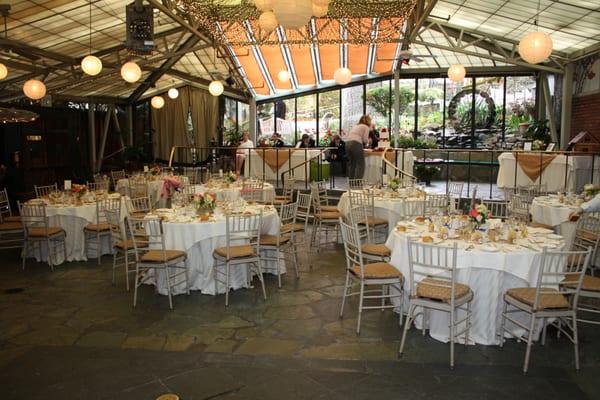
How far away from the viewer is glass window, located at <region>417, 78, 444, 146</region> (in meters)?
17.4

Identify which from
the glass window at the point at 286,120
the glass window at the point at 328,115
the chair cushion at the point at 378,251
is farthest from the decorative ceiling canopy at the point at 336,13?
the glass window at the point at 286,120

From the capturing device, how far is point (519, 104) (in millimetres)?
16781

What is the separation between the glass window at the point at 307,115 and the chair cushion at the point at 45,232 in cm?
1322

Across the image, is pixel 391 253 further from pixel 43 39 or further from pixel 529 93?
pixel 529 93

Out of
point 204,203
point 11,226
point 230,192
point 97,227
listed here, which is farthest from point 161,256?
point 230,192

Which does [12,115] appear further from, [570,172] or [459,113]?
[459,113]

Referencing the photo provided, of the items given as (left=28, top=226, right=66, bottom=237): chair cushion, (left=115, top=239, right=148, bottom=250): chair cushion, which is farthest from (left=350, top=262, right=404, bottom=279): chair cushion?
(left=28, top=226, right=66, bottom=237): chair cushion

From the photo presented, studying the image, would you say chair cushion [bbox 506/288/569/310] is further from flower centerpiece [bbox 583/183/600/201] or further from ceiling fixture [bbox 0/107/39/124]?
ceiling fixture [bbox 0/107/39/124]

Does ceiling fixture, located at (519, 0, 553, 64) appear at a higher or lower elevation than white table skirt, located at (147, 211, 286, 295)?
higher

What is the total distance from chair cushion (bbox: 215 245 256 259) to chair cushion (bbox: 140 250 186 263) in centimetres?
40

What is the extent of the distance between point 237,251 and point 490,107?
538 inches

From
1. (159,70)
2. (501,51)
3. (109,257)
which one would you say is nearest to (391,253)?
(109,257)

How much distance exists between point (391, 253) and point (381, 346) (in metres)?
1.12

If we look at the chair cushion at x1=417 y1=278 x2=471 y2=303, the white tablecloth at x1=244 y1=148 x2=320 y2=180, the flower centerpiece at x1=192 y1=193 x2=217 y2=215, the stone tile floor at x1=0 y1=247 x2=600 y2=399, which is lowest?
the stone tile floor at x1=0 y1=247 x2=600 y2=399
